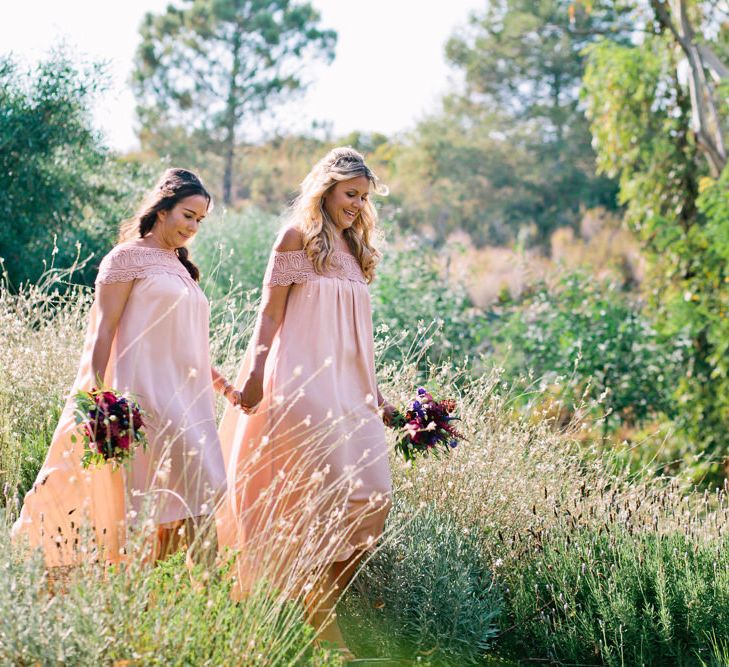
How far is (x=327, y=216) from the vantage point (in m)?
3.84

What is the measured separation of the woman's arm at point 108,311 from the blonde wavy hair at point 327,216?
0.72 meters

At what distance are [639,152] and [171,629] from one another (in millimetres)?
7504

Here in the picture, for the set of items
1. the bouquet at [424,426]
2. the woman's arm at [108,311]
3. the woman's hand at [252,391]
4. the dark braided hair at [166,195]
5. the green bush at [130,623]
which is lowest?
the green bush at [130,623]

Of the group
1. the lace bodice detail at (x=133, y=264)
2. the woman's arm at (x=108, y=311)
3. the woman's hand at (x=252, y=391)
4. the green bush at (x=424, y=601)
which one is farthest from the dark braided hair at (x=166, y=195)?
the green bush at (x=424, y=601)

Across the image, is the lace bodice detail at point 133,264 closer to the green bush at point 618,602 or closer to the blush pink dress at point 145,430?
the blush pink dress at point 145,430

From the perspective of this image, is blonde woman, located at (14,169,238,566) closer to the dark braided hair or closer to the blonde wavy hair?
the dark braided hair

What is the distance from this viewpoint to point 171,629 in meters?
2.58

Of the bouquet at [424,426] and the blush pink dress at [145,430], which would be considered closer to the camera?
the blush pink dress at [145,430]

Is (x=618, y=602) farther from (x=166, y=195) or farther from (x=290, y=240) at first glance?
(x=166, y=195)

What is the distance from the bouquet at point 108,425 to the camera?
3098mm

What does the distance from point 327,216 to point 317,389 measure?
2.35ft

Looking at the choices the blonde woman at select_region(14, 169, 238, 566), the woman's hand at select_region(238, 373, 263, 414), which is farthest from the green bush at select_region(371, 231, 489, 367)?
the blonde woman at select_region(14, 169, 238, 566)

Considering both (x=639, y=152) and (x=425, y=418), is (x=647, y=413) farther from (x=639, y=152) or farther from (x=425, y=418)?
(x=425, y=418)

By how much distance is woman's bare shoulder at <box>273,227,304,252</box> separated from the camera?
3746 millimetres
